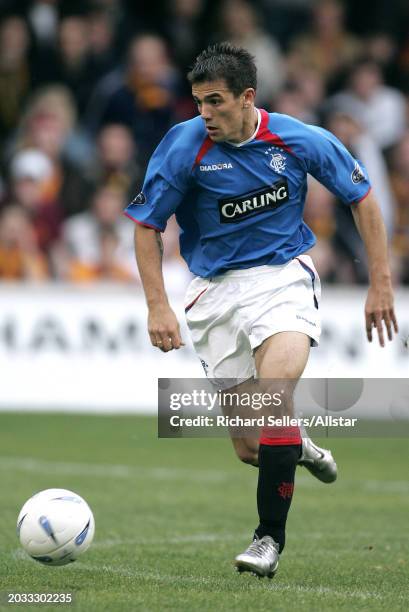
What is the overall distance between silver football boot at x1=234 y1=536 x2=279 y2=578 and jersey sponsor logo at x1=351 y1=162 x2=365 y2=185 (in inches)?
70.2

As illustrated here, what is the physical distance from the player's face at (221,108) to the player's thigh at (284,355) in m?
1.00

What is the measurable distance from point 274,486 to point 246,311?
0.90m

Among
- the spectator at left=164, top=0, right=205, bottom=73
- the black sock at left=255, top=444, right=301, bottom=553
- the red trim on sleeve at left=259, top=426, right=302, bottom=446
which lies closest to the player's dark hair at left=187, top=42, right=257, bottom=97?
→ the red trim on sleeve at left=259, top=426, right=302, bottom=446

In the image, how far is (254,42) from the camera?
17156 millimetres

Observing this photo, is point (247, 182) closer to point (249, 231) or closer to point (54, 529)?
point (249, 231)

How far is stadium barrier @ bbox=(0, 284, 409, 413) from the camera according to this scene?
46.0ft

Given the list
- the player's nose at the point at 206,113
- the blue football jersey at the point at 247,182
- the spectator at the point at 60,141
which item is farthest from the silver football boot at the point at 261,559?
the spectator at the point at 60,141

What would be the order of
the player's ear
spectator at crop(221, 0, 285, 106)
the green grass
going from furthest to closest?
spectator at crop(221, 0, 285, 106) → the player's ear → the green grass

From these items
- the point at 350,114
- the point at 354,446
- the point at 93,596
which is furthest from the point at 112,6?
the point at 93,596

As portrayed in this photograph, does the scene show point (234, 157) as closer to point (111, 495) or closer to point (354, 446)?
point (111, 495)

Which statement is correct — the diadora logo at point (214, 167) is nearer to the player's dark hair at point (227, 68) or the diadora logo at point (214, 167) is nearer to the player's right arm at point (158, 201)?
the player's right arm at point (158, 201)

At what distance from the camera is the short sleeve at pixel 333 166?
6.50m

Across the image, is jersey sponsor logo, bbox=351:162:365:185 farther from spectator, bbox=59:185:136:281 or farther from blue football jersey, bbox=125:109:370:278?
spectator, bbox=59:185:136:281

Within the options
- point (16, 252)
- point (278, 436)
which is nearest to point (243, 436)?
point (278, 436)
